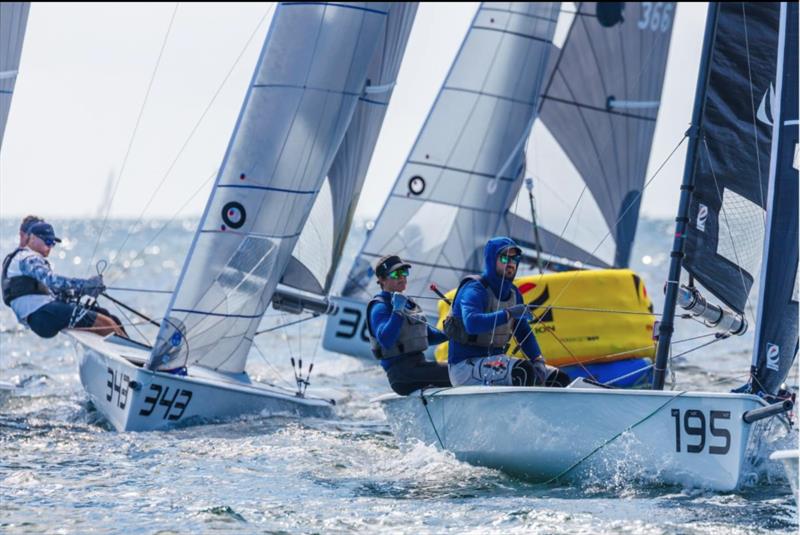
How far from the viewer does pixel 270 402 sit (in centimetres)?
918

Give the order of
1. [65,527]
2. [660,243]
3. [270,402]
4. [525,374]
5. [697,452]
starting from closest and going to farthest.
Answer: [65,527]
[697,452]
[525,374]
[270,402]
[660,243]

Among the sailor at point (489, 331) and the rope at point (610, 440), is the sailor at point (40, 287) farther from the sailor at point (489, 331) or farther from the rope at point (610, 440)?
the rope at point (610, 440)

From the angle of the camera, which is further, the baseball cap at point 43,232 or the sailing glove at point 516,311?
the baseball cap at point 43,232

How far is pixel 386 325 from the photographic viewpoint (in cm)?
747

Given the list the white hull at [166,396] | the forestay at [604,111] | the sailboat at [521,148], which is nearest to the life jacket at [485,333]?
the white hull at [166,396]

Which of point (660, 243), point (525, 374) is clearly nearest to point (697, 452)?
point (525, 374)

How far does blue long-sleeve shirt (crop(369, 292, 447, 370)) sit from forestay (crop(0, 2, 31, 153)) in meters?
3.52

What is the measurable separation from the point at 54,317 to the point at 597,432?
4.79 metres

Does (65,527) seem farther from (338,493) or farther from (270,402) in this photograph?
(270,402)

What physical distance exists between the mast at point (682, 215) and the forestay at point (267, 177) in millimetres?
3150

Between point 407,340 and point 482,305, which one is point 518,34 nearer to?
point 407,340

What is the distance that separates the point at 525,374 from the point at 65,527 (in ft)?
8.52

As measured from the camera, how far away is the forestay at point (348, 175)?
1076cm

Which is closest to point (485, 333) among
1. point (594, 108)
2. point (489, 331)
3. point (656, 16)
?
point (489, 331)
